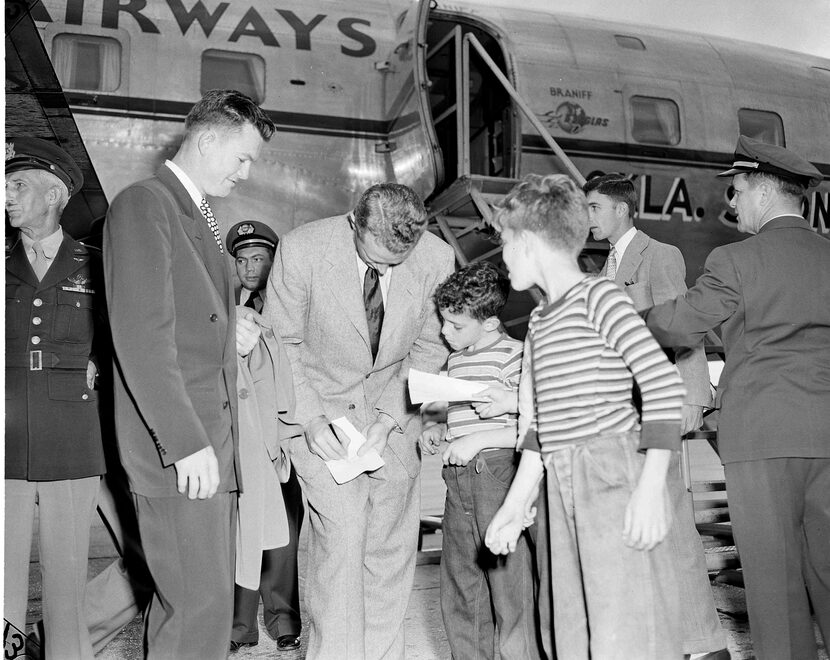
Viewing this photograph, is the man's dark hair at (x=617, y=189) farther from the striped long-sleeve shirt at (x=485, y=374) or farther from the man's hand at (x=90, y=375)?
the man's hand at (x=90, y=375)

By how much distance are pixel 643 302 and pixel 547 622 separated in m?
1.64

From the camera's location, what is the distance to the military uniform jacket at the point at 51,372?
275 cm

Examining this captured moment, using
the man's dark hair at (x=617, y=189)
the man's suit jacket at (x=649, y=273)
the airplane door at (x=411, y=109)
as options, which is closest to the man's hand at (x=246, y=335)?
the man's suit jacket at (x=649, y=273)

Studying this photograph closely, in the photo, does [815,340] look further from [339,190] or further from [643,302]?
[339,190]

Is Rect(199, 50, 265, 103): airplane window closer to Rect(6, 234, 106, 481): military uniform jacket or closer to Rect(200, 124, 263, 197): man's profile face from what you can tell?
Rect(6, 234, 106, 481): military uniform jacket

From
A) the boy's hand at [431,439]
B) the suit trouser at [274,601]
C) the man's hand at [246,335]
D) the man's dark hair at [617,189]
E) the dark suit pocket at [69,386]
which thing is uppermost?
the man's dark hair at [617,189]

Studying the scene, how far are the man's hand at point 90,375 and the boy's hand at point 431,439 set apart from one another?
1.21 m

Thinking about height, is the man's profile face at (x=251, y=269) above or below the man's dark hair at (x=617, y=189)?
below

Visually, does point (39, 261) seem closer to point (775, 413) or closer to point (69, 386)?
point (69, 386)

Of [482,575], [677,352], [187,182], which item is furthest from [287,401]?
[677,352]

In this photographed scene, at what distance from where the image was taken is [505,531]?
6.71 ft

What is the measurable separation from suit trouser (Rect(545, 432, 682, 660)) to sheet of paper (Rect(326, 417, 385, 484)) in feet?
2.99

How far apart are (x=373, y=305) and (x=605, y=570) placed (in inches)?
53.1

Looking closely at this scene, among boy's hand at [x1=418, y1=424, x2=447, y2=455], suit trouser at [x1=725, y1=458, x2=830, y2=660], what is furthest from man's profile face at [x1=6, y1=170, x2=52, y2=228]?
suit trouser at [x1=725, y1=458, x2=830, y2=660]
